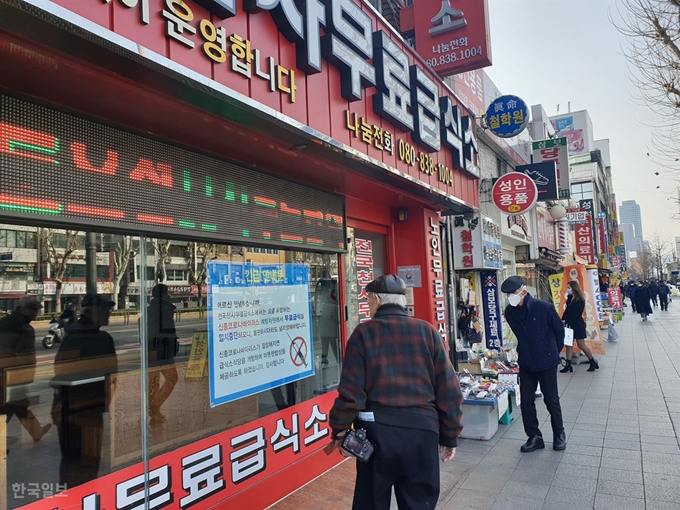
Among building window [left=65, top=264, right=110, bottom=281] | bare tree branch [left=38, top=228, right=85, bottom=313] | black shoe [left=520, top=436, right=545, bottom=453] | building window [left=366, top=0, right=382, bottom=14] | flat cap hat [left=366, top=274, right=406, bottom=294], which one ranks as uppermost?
building window [left=366, top=0, right=382, bottom=14]

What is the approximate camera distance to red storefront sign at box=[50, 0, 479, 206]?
249cm

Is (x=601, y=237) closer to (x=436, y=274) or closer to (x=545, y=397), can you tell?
(x=436, y=274)

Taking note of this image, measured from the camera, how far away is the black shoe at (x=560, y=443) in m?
5.15

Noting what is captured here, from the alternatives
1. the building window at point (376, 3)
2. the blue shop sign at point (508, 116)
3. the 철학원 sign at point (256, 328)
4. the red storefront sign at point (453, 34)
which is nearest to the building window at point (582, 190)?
the blue shop sign at point (508, 116)

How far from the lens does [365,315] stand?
6.45 metres

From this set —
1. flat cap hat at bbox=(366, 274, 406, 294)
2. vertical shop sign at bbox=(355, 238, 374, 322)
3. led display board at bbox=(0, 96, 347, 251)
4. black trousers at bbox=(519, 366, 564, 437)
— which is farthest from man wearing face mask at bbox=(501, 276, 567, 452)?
led display board at bbox=(0, 96, 347, 251)

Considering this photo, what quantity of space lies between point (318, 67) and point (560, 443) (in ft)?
15.4

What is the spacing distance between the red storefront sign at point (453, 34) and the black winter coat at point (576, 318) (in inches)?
227

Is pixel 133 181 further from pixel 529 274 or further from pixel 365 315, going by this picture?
pixel 529 274

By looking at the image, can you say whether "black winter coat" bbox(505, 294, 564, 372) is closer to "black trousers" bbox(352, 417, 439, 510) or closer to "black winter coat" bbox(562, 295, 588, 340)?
"black trousers" bbox(352, 417, 439, 510)

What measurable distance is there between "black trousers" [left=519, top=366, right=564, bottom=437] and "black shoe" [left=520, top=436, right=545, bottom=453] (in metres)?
0.04

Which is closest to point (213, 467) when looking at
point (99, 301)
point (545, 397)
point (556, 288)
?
point (99, 301)

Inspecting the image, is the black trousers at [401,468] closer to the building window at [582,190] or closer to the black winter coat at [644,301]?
the black winter coat at [644,301]

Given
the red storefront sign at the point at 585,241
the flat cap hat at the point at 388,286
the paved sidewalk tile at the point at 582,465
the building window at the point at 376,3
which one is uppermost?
the building window at the point at 376,3
